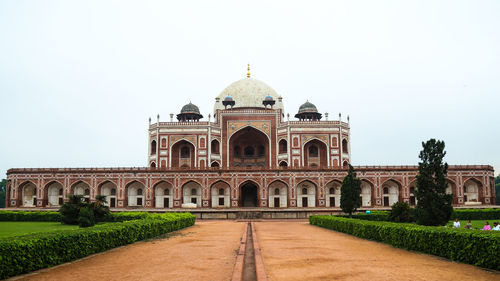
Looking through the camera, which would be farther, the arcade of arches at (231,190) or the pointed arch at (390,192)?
the pointed arch at (390,192)

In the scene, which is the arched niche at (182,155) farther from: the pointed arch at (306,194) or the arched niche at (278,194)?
the pointed arch at (306,194)

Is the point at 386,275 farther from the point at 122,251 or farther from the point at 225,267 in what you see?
the point at 122,251

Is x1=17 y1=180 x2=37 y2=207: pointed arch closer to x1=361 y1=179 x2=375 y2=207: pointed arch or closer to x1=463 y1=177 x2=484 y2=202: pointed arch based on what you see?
x1=361 y1=179 x2=375 y2=207: pointed arch

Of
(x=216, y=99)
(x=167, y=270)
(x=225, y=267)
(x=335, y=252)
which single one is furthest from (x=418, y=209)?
(x=216, y=99)

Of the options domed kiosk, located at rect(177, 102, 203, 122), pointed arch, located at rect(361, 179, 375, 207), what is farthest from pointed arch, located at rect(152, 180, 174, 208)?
pointed arch, located at rect(361, 179, 375, 207)

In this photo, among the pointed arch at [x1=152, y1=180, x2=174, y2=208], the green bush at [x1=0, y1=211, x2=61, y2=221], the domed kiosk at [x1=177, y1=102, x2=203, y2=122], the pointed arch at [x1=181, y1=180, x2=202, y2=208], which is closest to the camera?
the green bush at [x1=0, y1=211, x2=61, y2=221]

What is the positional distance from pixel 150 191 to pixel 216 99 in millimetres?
17639

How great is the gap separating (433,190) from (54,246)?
13.2 m

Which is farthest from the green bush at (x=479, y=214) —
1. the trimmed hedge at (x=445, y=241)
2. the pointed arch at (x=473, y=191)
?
the trimmed hedge at (x=445, y=241)

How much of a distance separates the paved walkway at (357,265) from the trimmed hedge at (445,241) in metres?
0.28

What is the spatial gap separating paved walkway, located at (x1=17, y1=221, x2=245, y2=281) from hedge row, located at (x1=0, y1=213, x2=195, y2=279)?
0.25 metres

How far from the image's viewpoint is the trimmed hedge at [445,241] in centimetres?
806

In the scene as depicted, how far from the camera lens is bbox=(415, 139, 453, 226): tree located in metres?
15.0

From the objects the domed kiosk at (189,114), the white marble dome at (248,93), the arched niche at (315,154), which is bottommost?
the arched niche at (315,154)
